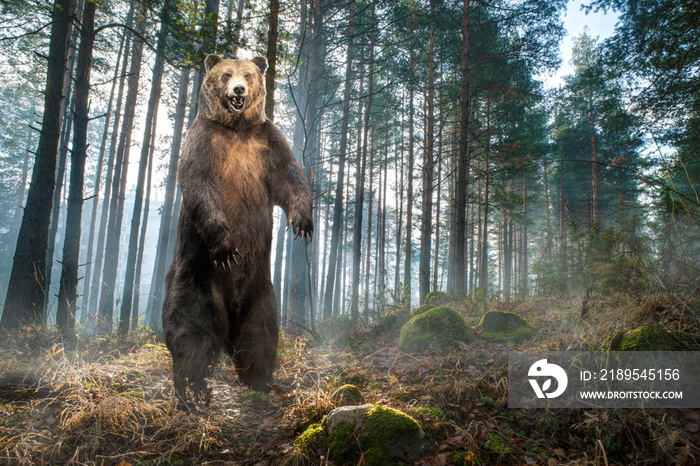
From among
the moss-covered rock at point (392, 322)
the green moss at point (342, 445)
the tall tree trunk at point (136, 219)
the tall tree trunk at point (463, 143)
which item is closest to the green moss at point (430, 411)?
the green moss at point (342, 445)

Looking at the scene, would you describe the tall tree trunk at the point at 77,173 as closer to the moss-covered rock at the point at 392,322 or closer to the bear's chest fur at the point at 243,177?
the bear's chest fur at the point at 243,177

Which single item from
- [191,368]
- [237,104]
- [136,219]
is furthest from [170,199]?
[191,368]

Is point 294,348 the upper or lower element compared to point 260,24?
lower

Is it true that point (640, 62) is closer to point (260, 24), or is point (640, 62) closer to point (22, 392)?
point (260, 24)

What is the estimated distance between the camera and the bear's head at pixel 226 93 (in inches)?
127

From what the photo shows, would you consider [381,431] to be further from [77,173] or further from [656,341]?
[77,173]

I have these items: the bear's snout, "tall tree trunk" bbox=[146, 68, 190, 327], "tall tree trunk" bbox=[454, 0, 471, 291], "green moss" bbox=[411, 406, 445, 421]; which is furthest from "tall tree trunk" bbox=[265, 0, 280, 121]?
"tall tree trunk" bbox=[146, 68, 190, 327]

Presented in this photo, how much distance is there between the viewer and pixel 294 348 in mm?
5172

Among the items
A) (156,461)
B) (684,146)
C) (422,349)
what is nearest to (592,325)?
(422,349)

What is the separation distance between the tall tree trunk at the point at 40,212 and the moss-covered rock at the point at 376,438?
6.30 metres

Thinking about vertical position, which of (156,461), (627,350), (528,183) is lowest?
(156,461)

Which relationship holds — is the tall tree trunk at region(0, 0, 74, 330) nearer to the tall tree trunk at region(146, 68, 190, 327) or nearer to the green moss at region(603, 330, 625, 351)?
the tall tree trunk at region(146, 68, 190, 327)

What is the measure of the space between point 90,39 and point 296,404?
345 inches

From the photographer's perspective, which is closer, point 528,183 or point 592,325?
point 592,325
